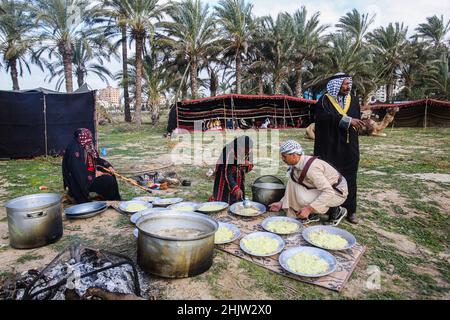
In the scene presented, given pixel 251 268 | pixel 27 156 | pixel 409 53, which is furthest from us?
pixel 409 53

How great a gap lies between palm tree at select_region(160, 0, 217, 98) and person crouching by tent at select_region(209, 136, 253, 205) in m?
17.4

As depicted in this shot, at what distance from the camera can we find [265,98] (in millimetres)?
19141

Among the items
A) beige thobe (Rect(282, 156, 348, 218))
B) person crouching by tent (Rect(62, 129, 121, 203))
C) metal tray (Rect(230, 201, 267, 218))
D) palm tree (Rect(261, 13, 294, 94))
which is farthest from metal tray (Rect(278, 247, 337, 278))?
palm tree (Rect(261, 13, 294, 94))

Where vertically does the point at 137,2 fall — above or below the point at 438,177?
above

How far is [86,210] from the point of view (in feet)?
13.7

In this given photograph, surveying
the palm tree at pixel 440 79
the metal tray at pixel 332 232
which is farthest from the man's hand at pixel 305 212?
the palm tree at pixel 440 79

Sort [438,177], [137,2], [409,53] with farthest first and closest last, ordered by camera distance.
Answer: [409,53]
[137,2]
[438,177]

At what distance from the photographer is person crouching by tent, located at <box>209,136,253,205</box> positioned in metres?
4.30

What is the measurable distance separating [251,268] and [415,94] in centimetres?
3323

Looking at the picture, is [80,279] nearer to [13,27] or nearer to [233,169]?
[233,169]

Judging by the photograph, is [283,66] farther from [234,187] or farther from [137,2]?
[234,187]

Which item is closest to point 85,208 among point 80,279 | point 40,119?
point 80,279

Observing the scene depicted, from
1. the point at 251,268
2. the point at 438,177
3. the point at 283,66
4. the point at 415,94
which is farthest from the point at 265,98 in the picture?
the point at 415,94

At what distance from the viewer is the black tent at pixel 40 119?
28.7 feet
